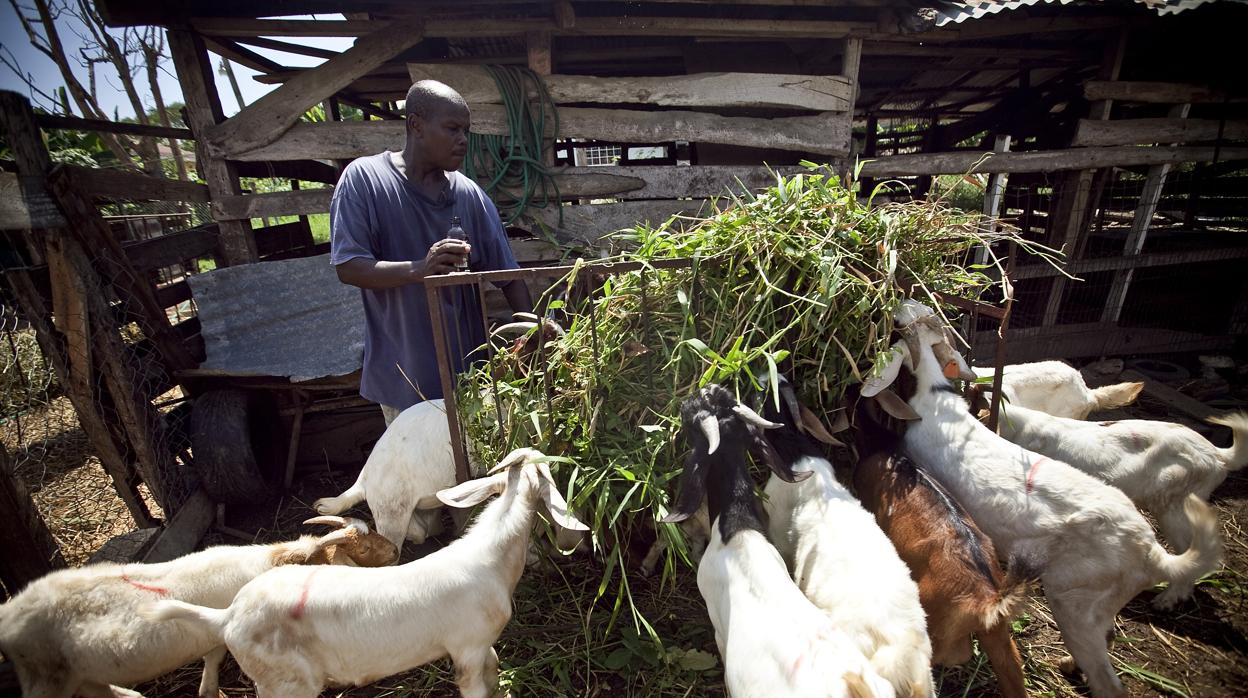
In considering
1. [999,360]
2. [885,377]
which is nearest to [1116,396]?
[999,360]

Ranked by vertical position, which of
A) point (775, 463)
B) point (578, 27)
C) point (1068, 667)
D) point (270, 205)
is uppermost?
point (578, 27)

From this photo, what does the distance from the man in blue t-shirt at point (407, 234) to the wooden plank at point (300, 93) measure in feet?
6.54

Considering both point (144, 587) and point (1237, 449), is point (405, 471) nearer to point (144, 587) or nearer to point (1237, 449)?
point (144, 587)

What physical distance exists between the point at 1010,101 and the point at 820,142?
5957 millimetres

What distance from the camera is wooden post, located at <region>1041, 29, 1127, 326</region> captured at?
5.74m

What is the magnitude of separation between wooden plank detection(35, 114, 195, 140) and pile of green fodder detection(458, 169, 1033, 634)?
11.1ft

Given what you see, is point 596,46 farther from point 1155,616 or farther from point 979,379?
point 1155,616

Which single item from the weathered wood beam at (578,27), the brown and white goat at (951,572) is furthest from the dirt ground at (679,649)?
the weathered wood beam at (578,27)

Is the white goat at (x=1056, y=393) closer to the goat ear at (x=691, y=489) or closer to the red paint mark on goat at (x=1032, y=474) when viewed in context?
the red paint mark on goat at (x=1032, y=474)

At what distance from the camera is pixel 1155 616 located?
2.92 m

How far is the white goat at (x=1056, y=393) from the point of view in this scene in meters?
3.87

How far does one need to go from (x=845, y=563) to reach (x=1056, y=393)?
2.99 metres

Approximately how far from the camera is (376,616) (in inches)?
82.2

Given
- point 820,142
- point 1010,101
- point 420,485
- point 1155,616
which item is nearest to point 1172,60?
point 1010,101
